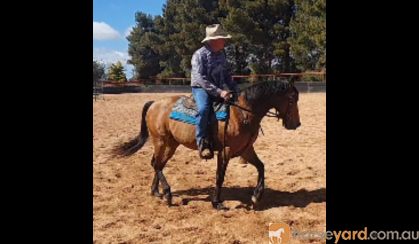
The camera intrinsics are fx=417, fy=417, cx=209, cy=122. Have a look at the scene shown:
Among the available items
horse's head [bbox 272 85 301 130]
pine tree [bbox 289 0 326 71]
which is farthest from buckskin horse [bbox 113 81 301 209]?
pine tree [bbox 289 0 326 71]

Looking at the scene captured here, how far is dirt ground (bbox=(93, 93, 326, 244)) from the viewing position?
173 inches

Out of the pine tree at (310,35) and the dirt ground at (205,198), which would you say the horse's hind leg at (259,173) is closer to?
the dirt ground at (205,198)

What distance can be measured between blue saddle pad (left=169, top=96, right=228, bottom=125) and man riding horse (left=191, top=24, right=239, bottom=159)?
112mm

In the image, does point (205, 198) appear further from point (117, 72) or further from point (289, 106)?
point (117, 72)

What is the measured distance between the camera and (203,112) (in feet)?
16.6

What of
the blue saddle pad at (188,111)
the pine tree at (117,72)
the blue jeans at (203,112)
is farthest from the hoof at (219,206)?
the pine tree at (117,72)

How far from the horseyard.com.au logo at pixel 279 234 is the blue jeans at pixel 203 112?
141 centimetres

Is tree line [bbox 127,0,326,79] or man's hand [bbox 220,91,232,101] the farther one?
tree line [bbox 127,0,326,79]

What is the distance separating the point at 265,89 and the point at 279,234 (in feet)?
6.00

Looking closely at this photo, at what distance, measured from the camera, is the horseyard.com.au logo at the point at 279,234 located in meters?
4.11

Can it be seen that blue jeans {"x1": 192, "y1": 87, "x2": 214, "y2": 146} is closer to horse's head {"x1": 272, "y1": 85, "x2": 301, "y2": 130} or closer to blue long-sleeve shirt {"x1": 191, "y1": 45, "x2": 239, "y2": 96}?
blue long-sleeve shirt {"x1": 191, "y1": 45, "x2": 239, "y2": 96}

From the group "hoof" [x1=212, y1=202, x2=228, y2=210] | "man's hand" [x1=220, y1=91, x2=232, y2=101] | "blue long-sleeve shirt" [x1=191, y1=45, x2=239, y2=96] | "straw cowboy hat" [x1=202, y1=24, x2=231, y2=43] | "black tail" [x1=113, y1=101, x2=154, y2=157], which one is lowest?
"hoof" [x1=212, y1=202, x2=228, y2=210]
